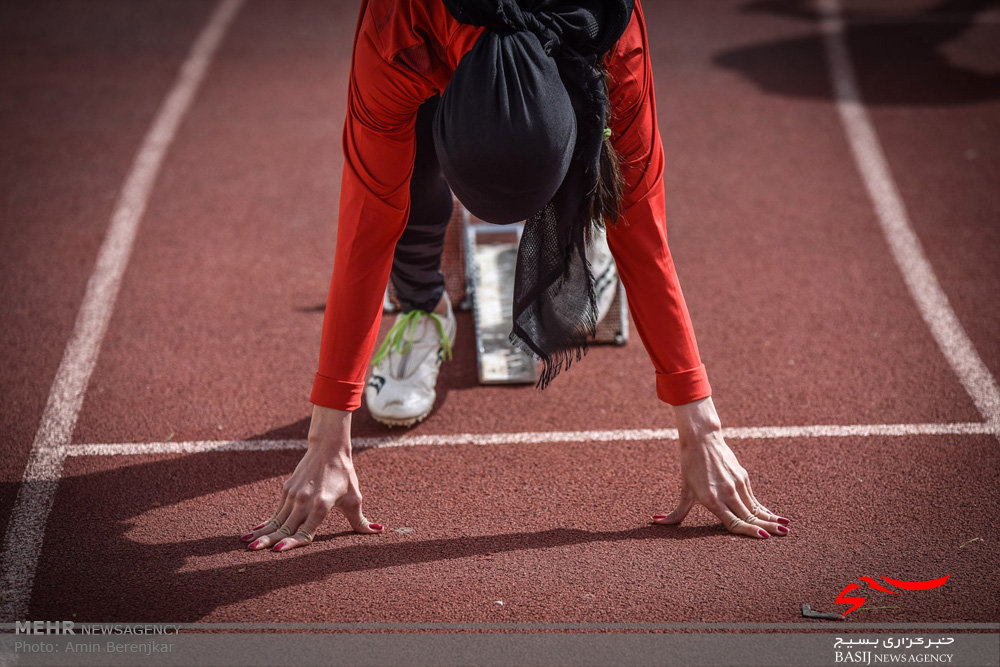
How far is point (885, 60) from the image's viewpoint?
5.98 m

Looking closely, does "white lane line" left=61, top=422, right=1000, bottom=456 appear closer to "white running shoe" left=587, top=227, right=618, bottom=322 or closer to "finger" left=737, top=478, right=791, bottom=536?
"finger" left=737, top=478, right=791, bottom=536

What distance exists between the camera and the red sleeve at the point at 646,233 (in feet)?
6.48

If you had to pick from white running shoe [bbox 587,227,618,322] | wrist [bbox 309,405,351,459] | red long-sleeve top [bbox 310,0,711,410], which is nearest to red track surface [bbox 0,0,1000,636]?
white running shoe [bbox 587,227,618,322]

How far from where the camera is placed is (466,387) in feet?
10.7

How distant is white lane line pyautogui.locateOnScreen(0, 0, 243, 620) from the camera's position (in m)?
2.42

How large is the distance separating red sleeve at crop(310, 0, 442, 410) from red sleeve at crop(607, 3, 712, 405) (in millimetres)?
439

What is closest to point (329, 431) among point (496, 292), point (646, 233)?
point (646, 233)

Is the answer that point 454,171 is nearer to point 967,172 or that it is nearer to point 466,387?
point 466,387

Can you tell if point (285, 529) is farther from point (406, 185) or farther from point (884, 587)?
point (884, 587)

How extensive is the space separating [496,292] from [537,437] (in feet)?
2.54

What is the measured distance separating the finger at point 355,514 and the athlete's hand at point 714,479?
847 mm

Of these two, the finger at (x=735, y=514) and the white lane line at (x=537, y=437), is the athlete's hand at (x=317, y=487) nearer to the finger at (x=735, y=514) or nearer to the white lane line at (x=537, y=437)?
the white lane line at (x=537, y=437)

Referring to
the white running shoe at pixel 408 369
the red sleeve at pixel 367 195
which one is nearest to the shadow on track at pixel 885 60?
the white running shoe at pixel 408 369

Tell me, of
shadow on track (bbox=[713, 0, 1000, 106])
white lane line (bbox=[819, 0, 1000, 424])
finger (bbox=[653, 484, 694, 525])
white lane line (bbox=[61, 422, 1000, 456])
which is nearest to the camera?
finger (bbox=[653, 484, 694, 525])
